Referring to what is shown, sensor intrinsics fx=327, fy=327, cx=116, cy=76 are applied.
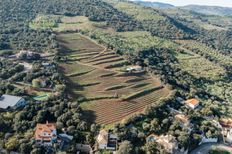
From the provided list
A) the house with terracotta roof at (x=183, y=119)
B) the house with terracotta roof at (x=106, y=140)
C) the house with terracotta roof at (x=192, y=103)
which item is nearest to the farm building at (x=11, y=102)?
the house with terracotta roof at (x=106, y=140)

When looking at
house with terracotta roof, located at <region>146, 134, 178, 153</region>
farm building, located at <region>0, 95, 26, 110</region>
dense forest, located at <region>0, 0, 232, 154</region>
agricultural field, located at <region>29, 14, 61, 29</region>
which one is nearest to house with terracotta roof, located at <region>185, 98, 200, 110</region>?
dense forest, located at <region>0, 0, 232, 154</region>

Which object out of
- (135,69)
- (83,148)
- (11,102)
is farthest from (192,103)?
(11,102)

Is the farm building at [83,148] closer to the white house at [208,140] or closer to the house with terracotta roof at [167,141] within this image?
the house with terracotta roof at [167,141]

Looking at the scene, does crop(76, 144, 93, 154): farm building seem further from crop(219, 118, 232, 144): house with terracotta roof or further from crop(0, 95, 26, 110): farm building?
crop(219, 118, 232, 144): house with terracotta roof

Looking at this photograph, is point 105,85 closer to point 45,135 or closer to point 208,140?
point 45,135

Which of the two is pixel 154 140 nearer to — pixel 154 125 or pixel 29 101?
pixel 154 125

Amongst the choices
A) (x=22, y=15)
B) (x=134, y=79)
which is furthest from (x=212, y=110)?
(x=22, y=15)
